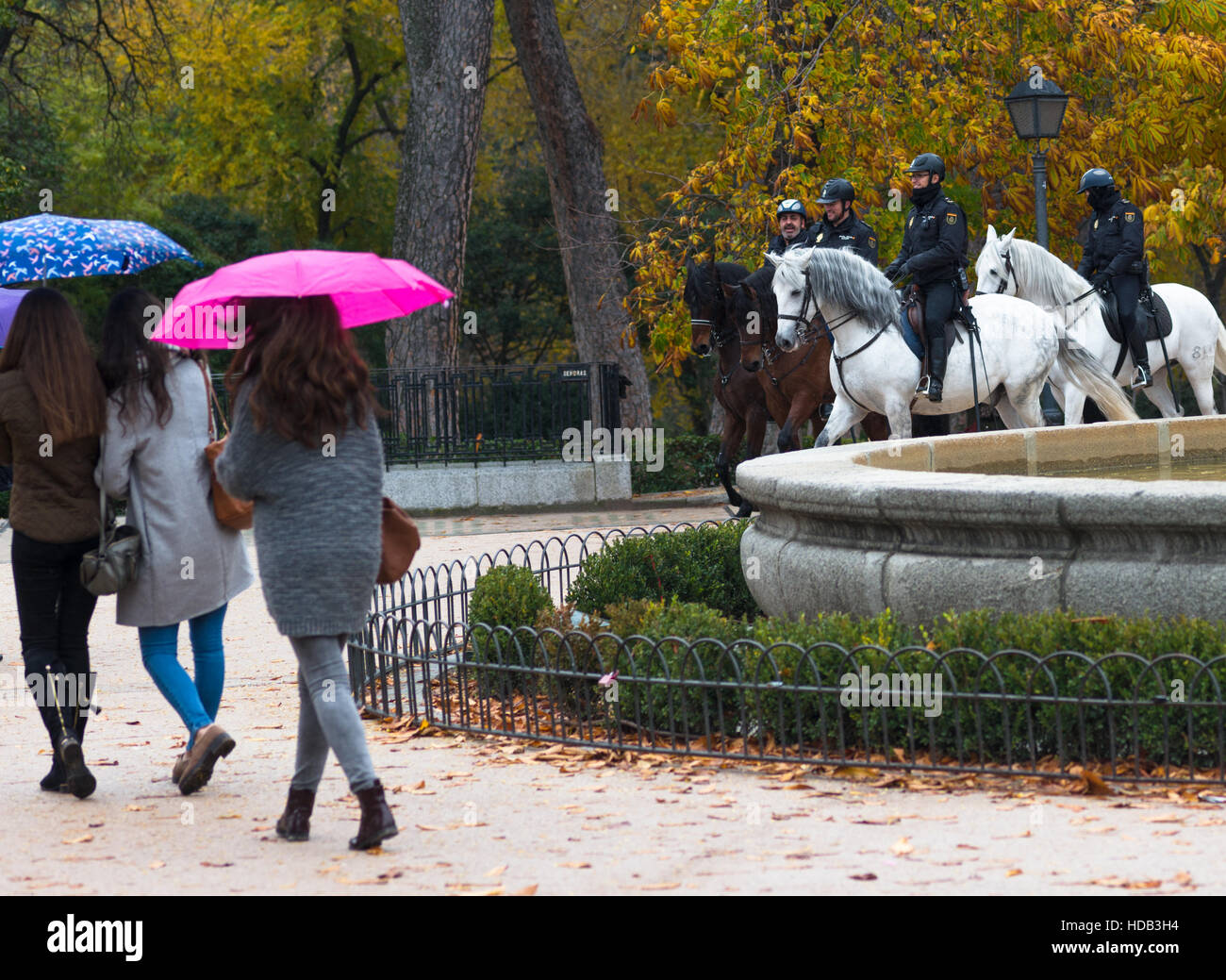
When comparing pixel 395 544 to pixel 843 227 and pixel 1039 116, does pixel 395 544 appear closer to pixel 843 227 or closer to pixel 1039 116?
pixel 843 227

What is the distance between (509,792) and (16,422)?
7.69 feet

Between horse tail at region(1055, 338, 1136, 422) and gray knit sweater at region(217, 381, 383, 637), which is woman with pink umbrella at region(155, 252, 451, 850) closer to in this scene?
gray knit sweater at region(217, 381, 383, 637)

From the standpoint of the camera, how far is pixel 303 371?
5.61m

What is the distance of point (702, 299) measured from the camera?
48.8 feet

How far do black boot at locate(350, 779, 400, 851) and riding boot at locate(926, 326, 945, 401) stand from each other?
349 inches

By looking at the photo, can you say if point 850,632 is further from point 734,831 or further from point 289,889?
point 289,889

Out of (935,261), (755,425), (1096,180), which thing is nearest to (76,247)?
(935,261)

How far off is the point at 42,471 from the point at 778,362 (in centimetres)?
895

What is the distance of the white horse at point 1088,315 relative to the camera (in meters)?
15.6

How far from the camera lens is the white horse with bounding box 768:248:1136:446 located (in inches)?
520

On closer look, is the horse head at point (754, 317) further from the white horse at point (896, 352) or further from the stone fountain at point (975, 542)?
the stone fountain at point (975, 542)

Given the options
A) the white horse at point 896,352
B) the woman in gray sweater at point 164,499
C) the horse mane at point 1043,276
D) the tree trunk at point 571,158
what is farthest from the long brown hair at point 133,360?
the tree trunk at point 571,158

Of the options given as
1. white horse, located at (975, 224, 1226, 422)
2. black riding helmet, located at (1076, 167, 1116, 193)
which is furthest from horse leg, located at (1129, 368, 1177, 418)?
black riding helmet, located at (1076, 167, 1116, 193)

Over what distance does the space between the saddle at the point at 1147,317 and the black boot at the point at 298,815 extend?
11.9 m
